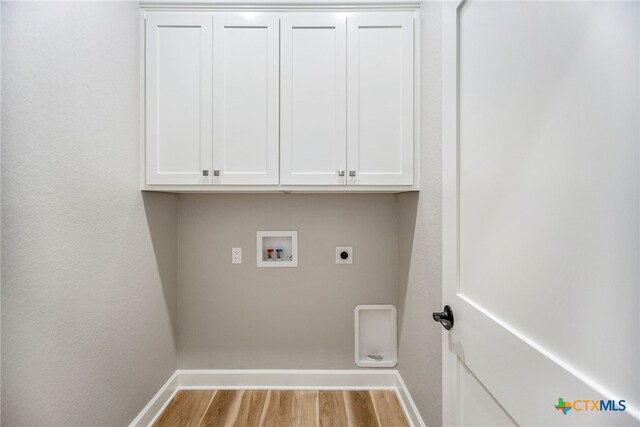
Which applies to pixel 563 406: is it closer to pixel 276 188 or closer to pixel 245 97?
pixel 276 188

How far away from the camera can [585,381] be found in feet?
1.75

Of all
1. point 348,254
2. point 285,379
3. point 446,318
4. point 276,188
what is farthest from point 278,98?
point 285,379

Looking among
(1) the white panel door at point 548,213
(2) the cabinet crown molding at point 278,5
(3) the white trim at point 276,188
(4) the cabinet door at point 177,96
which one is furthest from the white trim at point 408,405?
(2) the cabinet crown molding at point 278,5

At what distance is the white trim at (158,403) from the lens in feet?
5.19

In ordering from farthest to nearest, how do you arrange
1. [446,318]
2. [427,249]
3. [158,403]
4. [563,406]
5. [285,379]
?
[285,379]
[158,403]
[427,249]
[446,318]
[563,406]

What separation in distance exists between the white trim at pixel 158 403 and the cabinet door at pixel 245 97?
118cm

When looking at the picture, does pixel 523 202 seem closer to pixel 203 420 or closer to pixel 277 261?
pixel 277 261

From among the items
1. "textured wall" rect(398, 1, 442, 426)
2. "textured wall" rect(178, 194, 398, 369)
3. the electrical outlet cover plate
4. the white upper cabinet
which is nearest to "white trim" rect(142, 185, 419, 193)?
the white upper cabinet

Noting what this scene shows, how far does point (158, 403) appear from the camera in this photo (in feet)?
5.75

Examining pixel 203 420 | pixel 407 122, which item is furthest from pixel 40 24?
pixel 203 420

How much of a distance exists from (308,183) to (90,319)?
41.7 inches

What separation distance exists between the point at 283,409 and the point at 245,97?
65.5 inches

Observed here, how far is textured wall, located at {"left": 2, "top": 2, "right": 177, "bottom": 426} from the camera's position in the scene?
947 mm

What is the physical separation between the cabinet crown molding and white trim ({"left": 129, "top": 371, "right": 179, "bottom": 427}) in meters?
1.99
